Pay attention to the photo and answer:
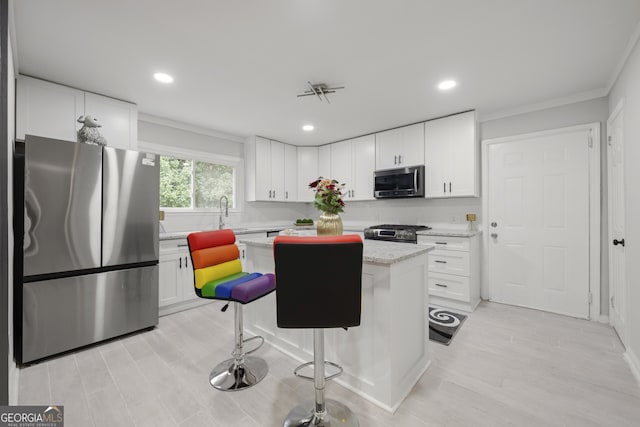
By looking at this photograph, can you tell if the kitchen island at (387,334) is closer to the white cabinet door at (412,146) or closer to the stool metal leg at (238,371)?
the stool metal leg at (238,371)

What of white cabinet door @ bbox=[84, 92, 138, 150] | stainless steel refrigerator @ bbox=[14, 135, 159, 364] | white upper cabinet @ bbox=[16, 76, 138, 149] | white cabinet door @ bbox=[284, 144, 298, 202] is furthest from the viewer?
white cabinet door @ bbox=[284, 144, 298, 202]

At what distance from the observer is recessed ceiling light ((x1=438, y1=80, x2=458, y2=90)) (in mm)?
2723

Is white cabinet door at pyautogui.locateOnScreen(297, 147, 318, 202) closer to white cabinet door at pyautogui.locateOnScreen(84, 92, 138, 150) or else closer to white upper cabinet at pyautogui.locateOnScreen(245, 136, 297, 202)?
white upper cabinet at pyautogui.locateOnScreen(245, 136, 297, 202)

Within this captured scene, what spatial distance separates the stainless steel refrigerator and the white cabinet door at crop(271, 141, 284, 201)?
7.27 feet

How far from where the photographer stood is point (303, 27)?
1923 mm

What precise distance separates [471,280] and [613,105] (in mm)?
2266

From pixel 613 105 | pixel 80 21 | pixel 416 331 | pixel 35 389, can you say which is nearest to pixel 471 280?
pixel 416 331

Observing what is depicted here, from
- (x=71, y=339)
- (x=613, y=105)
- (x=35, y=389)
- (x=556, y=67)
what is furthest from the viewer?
(x=613, y=105)

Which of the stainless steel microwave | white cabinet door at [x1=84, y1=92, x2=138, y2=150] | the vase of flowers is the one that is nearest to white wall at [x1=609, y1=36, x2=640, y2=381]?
the stainless steel microwave

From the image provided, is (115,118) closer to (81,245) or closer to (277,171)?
(81,245)

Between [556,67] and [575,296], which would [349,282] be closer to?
[556,67]

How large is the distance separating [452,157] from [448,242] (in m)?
1.19

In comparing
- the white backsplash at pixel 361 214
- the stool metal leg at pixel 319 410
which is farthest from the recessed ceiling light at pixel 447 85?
the stool metal leg at pixel 319 410

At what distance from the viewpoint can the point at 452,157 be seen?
11.9 feet
